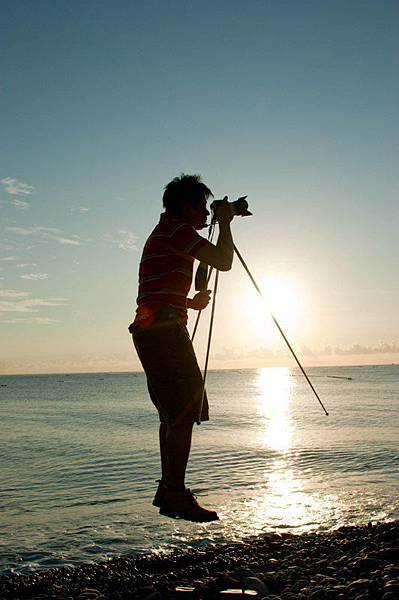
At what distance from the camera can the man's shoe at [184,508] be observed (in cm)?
539

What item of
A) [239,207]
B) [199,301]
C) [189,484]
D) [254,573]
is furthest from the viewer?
[189,484]

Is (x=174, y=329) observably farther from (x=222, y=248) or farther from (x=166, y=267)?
(x=222, y=248)

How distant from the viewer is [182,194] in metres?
5.63

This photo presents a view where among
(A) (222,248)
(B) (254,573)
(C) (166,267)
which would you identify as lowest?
→ (B) (254,573)

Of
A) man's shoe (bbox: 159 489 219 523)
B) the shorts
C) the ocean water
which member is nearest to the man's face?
the shorts

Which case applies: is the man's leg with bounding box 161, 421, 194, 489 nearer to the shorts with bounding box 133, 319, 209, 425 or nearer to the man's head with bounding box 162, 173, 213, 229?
the shorts with bounding box 133, 319, 209, 425

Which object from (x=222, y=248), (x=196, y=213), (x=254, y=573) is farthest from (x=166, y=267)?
(x=254, y=573)

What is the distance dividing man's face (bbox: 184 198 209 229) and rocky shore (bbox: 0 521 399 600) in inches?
171

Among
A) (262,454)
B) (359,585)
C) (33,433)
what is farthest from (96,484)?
(33,433)

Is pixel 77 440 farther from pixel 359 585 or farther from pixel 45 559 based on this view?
pixel 359 585

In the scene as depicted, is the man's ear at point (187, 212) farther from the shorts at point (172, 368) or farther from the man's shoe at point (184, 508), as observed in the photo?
the man's shoe at point (184, 508)

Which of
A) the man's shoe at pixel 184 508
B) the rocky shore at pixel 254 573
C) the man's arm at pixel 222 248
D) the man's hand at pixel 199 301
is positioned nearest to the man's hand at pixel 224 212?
the man's arm at pixel 222 248

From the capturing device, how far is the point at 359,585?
685 cm

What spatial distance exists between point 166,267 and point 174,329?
63 centimetres
